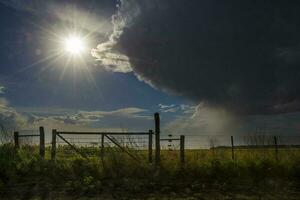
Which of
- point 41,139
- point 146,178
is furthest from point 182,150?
point 41,139

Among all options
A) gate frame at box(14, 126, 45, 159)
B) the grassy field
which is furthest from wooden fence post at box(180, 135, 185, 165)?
gate frame at box(14, 126, 45, 159)

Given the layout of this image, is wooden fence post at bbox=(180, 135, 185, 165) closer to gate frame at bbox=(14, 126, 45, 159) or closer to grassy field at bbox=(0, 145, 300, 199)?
grassy field at bbox=(0, 145, 300, 199)

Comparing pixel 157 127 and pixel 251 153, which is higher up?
pixel 157 127

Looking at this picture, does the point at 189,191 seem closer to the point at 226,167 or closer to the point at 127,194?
the point at 127,194

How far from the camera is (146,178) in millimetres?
14773

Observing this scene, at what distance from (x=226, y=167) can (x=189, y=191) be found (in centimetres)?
428

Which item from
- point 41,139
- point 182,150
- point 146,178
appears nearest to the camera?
point 146,178

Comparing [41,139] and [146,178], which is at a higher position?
[41,139]

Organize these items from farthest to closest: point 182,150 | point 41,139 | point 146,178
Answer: point 41,139
point 182,150
point 146,178

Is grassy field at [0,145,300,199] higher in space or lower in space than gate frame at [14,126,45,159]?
lower

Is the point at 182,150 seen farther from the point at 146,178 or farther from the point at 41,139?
the point at 41,139

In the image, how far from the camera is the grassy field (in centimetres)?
1182

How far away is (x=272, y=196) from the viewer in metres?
11.4

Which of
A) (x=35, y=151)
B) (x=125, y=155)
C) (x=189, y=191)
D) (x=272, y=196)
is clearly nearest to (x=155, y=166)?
(x=125, y=155)
